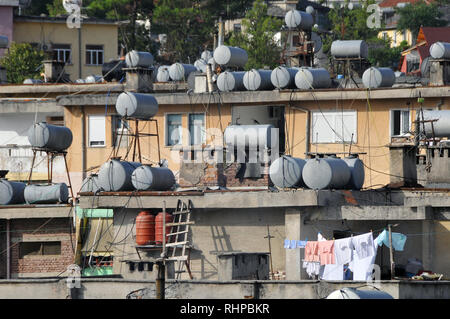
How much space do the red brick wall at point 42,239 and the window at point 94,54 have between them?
39469 mm

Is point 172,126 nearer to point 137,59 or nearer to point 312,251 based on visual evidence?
point 137,59

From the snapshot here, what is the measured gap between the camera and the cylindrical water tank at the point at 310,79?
47656mm

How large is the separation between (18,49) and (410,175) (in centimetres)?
4048

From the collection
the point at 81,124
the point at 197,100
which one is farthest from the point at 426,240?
the point at 81,124

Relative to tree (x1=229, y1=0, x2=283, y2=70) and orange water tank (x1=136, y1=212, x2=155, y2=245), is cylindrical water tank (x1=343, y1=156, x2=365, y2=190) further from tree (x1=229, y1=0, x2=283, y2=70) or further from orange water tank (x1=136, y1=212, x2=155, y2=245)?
tree (x1=229, y1=0, x2=283, y2=70)

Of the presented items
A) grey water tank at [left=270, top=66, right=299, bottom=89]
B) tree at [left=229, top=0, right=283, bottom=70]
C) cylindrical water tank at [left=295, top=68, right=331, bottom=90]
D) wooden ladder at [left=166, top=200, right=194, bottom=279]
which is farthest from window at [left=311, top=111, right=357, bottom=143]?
tree at [left=229, top=0, right=283, bottom=70]

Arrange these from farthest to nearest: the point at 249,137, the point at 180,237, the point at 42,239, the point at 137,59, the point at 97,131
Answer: the point at 137,59 < the point at 97,131 < the point at 249,137 < the point at 42,239 < the point at 180,237

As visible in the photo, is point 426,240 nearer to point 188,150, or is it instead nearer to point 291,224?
point 291,224

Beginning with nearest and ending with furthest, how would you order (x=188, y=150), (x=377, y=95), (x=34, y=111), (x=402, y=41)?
(x=188, y=150)
(x=377, y=95)
(x=34, y=111)
(x=402, y=41)

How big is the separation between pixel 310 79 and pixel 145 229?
42.7 ft

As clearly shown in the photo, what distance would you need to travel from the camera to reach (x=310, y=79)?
47656mm

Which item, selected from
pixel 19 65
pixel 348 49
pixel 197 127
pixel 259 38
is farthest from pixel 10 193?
pixel 259 38

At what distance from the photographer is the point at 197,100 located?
159ft
